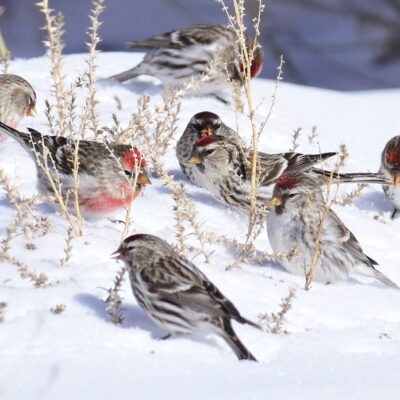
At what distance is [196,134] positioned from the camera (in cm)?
633

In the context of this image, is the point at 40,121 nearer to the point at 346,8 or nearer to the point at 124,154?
the point at 124,154

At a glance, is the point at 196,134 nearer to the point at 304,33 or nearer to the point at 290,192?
the point at 290,192

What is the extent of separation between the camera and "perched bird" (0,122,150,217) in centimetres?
524

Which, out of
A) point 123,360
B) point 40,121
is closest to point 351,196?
point 40,121

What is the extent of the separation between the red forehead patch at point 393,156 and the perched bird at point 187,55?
170 cm

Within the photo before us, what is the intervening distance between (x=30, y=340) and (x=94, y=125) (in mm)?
2344

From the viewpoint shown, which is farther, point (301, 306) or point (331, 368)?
point (301, 306)

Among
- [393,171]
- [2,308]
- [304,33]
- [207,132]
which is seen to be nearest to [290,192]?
[207,132]

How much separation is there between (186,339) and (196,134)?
8.30 feet

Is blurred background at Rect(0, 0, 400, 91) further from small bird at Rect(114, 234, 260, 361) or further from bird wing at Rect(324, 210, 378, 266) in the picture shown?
small bird at Rect(114, 234, 260, 361)

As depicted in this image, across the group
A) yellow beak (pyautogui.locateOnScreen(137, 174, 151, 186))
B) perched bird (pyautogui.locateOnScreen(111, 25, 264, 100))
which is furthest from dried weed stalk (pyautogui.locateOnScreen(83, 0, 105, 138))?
perched bird (pyautogui.locateOnScreen(111, 25, 264, 100))

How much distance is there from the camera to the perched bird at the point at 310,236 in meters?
5.20

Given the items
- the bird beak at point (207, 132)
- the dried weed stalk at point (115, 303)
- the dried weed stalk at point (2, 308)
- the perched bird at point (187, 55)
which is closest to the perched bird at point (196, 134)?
the bird beak at point (207, 132)

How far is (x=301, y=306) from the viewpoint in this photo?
4.58m
